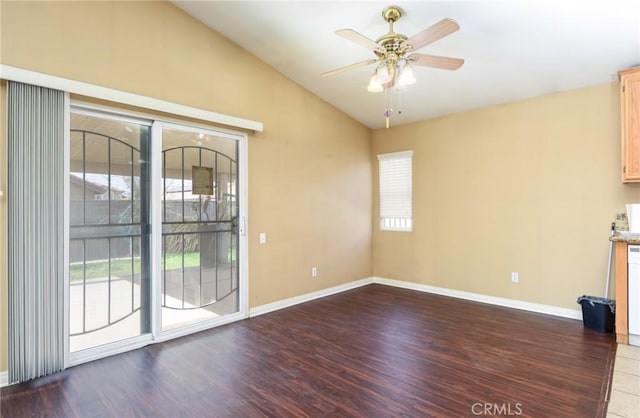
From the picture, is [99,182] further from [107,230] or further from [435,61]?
[435,61]

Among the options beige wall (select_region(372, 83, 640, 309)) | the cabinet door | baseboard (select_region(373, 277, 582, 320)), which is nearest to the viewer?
the cabinet door

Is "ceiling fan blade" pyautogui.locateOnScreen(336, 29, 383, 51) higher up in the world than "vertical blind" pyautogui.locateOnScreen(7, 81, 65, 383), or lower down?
higher up

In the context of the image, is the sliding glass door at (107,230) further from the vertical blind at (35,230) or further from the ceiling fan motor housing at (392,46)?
the ceiling fan motor housing at (392,46)

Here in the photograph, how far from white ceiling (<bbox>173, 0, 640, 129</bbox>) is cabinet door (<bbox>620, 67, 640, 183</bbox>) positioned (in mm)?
177

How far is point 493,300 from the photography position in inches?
181

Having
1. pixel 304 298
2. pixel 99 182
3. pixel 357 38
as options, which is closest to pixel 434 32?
pixel 357 38

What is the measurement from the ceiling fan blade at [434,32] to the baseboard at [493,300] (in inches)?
137

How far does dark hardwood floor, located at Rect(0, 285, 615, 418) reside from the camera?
227 cm

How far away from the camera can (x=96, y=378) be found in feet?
8.80

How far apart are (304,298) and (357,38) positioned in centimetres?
340

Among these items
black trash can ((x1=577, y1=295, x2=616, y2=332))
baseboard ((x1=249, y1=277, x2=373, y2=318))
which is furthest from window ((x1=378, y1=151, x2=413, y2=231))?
black trash can ((x1=577, y1=295, x2=616, y2=332))

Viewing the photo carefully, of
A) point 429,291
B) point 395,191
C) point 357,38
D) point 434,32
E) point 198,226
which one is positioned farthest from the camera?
point 395,191

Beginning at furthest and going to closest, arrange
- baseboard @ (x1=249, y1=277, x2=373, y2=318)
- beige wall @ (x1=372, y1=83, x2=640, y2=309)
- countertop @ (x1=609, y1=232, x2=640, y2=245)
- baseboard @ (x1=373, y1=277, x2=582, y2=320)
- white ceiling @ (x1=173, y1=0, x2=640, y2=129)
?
baseboard @ (x1=249, y1=277, x2=373, y2=318) → baseboard @ (x1=373, y1=277, x2=582, y2=320) → beige wall @ (x1=372, y1=83, x2=640, y2=309) → countertop @ (x1=609, y1=232, x2=640, y2=245) → white ceiling @ (x1=173, y1=0, x2=640, y2=129)

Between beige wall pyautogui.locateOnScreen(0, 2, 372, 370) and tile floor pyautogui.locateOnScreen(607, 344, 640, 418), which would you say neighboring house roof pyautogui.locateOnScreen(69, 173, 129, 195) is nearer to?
beige wall pyautogui.locateOnScreen(0, 2, 372, 370)
